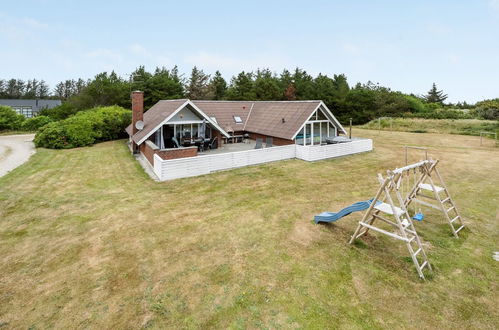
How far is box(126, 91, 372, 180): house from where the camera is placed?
15.6 meters

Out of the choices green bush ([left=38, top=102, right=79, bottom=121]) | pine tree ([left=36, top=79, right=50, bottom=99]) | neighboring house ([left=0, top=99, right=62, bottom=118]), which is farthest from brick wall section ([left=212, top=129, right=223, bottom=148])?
pine tree ([left=36, top=79, right=50, bottom=99])

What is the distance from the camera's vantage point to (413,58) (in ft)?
107

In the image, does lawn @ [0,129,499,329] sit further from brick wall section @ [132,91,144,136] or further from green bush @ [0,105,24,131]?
green bush @ [0,105,24,131]

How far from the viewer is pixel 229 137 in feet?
68.3

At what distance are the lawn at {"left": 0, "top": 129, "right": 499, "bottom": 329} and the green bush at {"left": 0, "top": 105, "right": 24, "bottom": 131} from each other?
1205 inches

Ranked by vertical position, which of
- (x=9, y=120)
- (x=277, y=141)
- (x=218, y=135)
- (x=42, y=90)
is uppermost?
(x=42, y=90)

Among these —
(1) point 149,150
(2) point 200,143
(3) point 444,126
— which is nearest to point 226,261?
(1) point 149,150

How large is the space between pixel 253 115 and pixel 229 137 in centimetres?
630

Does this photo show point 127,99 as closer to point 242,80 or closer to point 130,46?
point 130,46

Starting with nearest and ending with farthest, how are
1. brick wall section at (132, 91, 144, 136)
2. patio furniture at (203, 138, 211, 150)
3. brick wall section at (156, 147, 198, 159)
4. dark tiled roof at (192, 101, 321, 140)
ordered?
brick wall section at (156, 147, 198, 159) → brick wall section at (132, 91, 144, 136) → dark tiled roof at (192, 101, 321, 140) → patio furniture at (203, 138, 211, 150)

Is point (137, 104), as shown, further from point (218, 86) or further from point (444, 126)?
point (444, 126)

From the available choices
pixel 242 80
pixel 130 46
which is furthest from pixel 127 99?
pixel 242 80

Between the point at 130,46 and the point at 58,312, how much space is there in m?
42.2

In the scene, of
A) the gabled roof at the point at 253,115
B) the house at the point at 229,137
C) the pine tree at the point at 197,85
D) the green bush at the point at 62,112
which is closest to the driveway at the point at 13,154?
the house at the point at 229,137
